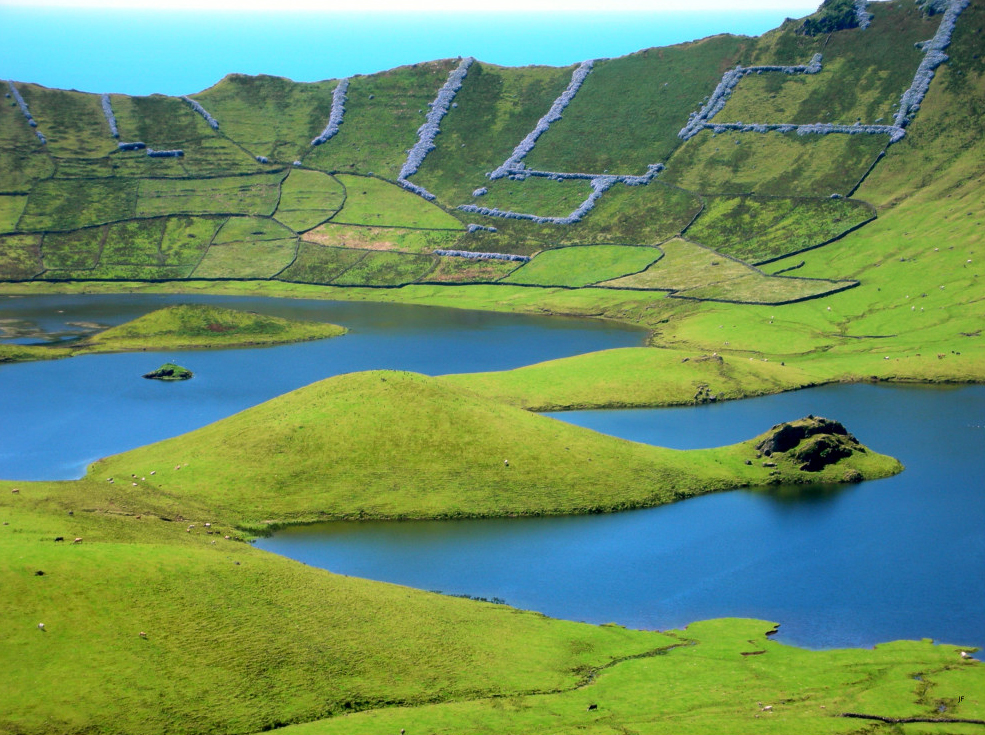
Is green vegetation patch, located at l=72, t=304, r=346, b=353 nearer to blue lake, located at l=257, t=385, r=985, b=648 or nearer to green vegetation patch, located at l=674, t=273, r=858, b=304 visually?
green vegetation patch, located at l=674, t=273, r=858, b=304

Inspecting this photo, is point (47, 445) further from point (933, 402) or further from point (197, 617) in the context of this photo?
point (933, 402)

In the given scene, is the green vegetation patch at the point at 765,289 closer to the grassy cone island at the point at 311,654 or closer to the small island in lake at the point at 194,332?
the small island in lake at the point at 194,332

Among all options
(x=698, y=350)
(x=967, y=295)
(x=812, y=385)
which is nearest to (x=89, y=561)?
(x=812, y=385)

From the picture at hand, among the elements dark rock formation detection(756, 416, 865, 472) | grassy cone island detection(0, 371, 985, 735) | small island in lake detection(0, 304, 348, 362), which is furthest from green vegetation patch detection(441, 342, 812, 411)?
small island in lake detection(0, 304, 348, 362)

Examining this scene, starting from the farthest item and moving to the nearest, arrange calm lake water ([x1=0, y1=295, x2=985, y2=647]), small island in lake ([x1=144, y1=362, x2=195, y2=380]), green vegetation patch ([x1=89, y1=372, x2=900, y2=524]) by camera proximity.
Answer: small island in lake ([x1=144, y1=362, x2=195, y2=380]) → green vegetation patch ([x1=89, y1=372, x2=900, y2=524]) → calm lake water ([x1=0, y1=295, x2=985, y2=647])

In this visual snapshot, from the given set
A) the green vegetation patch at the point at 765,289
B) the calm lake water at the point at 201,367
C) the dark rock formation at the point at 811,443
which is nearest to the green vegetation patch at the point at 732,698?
the dark rock formation at the point at 811,443
